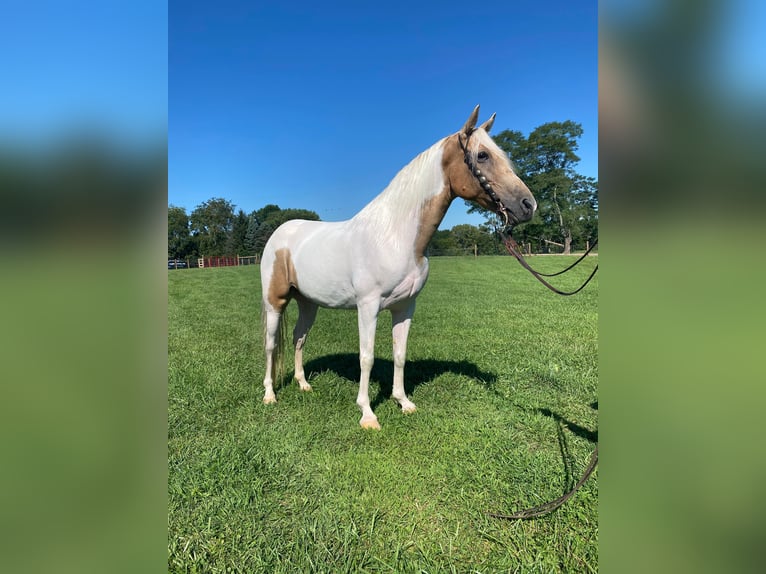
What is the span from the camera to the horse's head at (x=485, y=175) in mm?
2783

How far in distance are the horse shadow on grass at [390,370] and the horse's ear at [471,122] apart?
274cm

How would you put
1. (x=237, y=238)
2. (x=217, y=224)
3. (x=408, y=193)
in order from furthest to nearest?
1. (x=237, y=238)
2. (x=217, y=224)
3. (x=408, y=193)

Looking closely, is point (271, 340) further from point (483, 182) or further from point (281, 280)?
point (483, 182)

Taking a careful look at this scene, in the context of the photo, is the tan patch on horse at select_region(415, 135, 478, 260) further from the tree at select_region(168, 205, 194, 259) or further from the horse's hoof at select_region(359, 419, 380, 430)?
the tree at select_region(168, 205, 194, 259)

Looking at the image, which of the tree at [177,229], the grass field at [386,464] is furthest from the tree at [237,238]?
the tree at [177,229]

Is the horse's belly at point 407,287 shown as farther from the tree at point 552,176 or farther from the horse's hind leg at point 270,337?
the tree at point 552,176

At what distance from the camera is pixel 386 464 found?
2.75 m

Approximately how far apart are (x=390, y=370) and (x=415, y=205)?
260 cm
